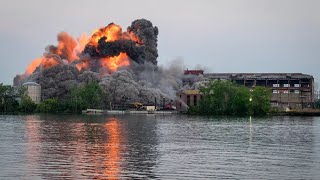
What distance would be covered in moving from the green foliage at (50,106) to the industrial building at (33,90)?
11752mm

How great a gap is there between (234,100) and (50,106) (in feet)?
187

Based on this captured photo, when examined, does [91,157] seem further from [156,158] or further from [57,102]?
[57,102]

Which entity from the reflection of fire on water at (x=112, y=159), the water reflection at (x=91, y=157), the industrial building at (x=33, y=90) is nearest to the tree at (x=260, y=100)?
the industrial building at (x=33, y=90)

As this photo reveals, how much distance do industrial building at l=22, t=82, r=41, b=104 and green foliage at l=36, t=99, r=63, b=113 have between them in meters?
11.8

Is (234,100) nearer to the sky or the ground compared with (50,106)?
nearer to the sky

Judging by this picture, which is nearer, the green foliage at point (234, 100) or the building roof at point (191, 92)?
the green foliage at point (234, 100)

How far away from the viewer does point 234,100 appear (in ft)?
504

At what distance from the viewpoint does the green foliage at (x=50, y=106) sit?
17262 centimetres

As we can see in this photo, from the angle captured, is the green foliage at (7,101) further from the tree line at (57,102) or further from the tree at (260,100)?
the tree at (260,100)

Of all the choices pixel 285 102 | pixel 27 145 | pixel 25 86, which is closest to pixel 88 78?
pixel 25 86

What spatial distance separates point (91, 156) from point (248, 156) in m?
12.3

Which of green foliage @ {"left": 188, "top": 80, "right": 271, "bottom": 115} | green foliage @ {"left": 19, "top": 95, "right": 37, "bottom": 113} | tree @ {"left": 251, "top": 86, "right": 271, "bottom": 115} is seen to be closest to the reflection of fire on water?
tree @ {"left": 251, "top": 86, "right": 271, "bottom": 115}

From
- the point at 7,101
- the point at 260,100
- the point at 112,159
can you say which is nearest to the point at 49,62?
the point at 7,101

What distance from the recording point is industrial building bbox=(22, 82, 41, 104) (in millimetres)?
185500
